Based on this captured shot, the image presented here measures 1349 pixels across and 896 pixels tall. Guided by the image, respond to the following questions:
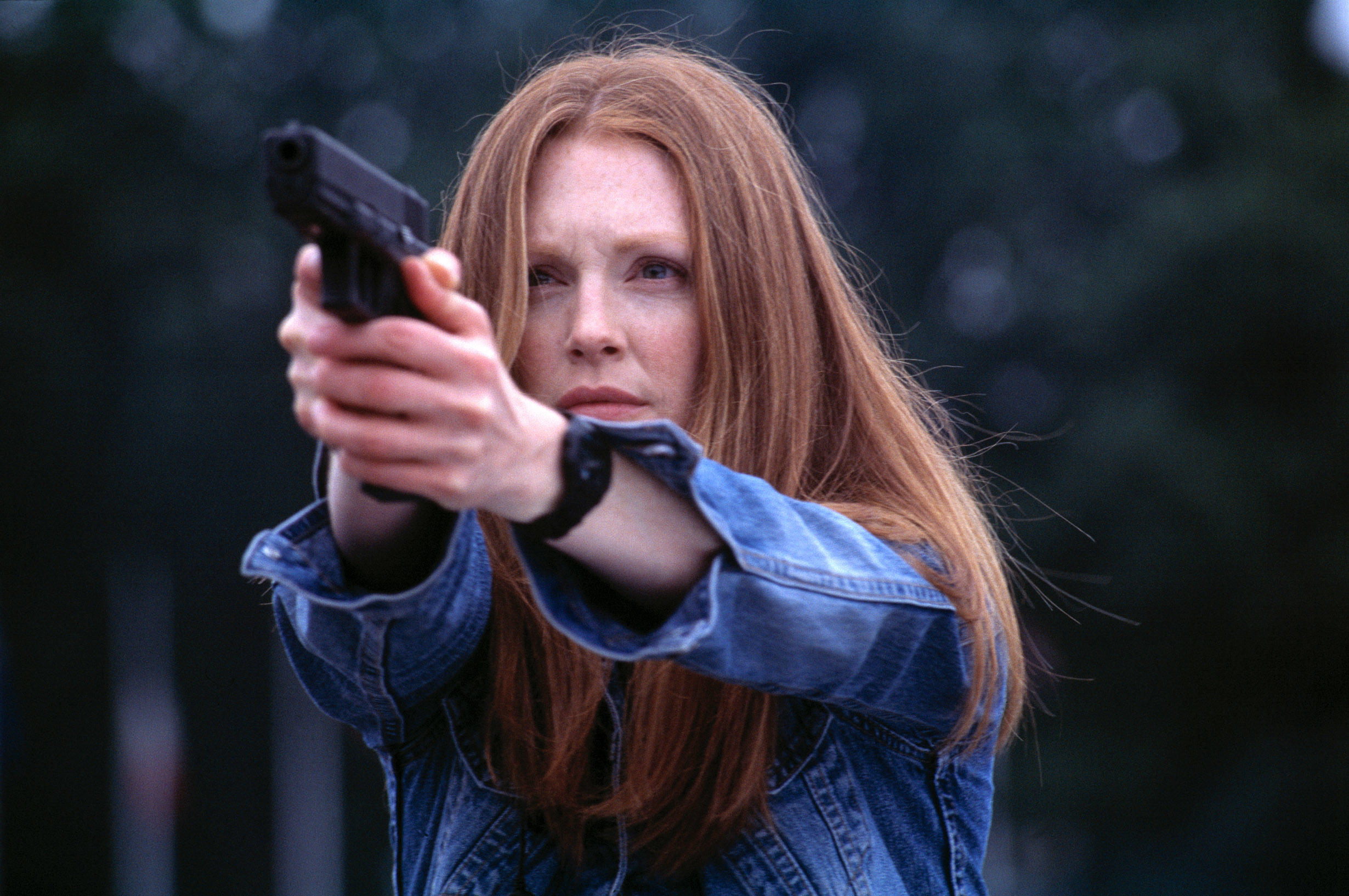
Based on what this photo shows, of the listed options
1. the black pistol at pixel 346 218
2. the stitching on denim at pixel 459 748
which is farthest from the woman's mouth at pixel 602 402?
the black pistol at pixel 346 218

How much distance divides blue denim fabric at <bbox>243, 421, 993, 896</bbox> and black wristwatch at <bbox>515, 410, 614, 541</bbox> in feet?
0.11

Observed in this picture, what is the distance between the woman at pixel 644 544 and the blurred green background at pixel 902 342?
14162 millimetres

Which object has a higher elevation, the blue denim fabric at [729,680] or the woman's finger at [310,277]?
the woman's finger at [310,277]

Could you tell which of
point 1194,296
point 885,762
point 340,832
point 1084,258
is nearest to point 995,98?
point 1084,258

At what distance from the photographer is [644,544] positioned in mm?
1634

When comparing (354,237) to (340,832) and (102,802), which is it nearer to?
(340,832)

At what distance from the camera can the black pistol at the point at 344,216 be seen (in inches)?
50.9

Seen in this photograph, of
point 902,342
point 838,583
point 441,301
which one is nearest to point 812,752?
point 838,583

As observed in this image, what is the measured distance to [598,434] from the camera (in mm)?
1595

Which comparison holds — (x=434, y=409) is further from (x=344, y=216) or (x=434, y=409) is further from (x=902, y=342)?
(x=902, y=342)

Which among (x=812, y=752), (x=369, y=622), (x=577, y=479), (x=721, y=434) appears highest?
(x=721, y=434)

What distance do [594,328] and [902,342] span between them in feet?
52.1

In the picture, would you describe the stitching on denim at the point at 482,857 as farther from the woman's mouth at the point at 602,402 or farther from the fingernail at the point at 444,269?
the fingernail at the point at 444,269

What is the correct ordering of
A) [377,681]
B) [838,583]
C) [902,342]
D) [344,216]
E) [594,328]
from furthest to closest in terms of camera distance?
[902,342], [594,328], [377,681], [838,583], [344,216]
